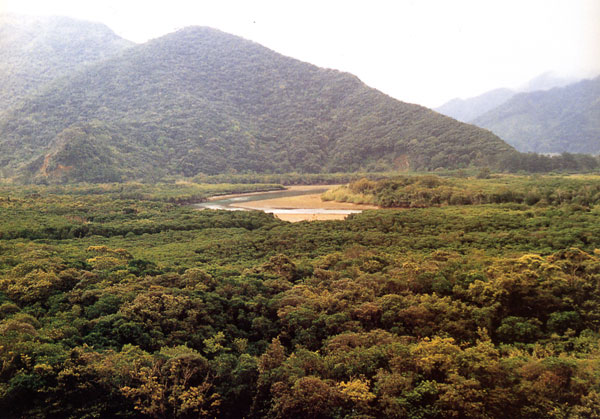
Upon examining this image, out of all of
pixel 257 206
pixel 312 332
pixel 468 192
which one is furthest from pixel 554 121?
pixel 312 332

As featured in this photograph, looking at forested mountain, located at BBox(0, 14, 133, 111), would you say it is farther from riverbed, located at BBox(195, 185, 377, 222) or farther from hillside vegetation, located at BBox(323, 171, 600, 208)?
hillside vegetation, located at BBox(323, 171, 600, 208)

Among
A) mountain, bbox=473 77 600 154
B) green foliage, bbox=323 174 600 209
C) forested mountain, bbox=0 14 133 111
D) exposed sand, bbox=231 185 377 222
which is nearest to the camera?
green foliage, bbox=323 174 600 209

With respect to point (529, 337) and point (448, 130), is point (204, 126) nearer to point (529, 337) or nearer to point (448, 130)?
point (448, 130)

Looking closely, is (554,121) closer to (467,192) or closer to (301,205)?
(301,205)

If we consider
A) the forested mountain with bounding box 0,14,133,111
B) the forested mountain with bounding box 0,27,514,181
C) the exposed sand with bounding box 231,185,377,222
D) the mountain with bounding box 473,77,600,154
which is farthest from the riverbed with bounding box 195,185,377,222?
the forested mountain with bounding box 0,14,133,111

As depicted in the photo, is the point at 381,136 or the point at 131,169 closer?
the point at 131,169

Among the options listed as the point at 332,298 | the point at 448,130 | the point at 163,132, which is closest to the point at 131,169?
the point at 163,132
